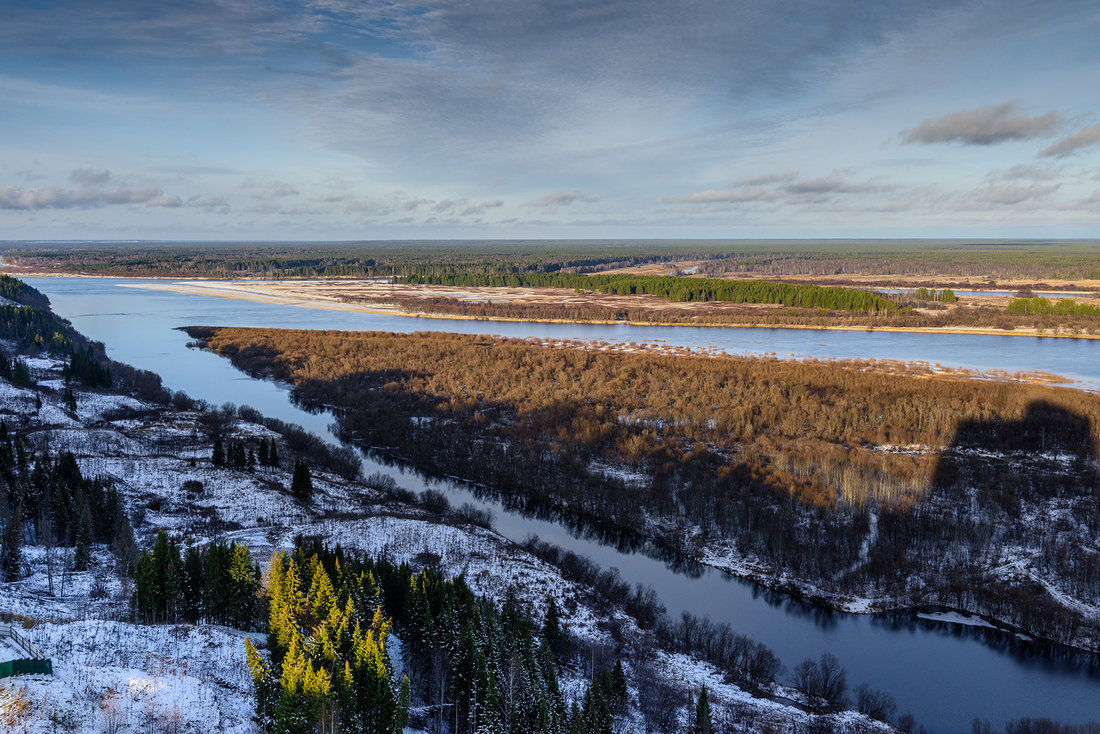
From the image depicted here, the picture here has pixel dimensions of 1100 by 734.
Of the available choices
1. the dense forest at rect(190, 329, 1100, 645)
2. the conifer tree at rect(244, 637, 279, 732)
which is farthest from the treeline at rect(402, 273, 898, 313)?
the conifer tree at rect(244, 637, 279, 732)

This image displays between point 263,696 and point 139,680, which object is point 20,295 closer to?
point 139,680

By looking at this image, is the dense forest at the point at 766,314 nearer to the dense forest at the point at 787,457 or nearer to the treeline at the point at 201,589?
the dense forest at the point at 787,457

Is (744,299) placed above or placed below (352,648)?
above

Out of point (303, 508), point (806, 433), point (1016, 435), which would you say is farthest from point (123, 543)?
point (1016, 435)

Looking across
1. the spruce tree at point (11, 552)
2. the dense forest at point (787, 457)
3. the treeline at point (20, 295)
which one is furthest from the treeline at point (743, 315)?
the spruce tree at point (11, 552)

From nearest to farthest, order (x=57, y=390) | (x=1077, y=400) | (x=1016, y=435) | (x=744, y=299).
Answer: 1. (x=1016, y=435)
2. (x=1077, y=400)
3. (x=57, y=390)
4. (x=744, y=299)

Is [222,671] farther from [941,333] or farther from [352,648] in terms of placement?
[941,333]
